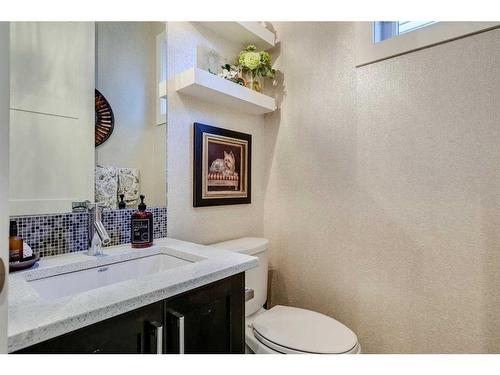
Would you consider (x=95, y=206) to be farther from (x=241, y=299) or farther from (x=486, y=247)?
(x=486, y=247)

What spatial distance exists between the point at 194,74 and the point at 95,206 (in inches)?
28.4

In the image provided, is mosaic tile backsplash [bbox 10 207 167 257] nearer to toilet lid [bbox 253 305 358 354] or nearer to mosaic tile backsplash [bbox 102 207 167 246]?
mosaic tile backsplash [bbox 102 207 167 246]

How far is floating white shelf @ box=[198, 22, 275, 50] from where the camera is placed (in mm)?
1487

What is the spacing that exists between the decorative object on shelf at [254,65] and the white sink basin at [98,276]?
1117 mm

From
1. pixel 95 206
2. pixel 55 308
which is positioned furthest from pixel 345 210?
pixel 55 308

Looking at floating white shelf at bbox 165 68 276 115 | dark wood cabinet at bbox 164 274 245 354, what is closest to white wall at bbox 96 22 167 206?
floating white shelf at bbox 165 68 276 115

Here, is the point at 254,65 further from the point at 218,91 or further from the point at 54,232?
the point at 54,232

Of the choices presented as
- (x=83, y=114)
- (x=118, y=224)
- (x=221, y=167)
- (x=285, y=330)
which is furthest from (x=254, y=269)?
(x=83, y=114)

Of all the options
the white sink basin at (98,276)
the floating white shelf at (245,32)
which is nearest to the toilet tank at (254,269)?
the white sink basin at (98,276)

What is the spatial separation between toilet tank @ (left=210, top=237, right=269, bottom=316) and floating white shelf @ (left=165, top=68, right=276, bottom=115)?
801mm

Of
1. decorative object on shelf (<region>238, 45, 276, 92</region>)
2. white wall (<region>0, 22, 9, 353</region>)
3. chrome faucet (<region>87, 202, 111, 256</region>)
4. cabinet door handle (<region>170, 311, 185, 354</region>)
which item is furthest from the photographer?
decorative object on shelf (<region>238, 45, 276, 92</region>)

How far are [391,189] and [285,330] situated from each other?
2.77ft

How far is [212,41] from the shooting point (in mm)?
1538
